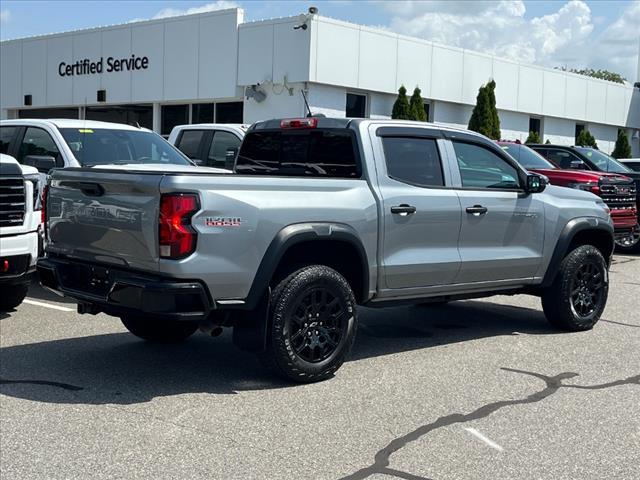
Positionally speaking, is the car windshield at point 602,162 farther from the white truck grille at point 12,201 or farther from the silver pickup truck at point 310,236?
the white truck grille at point 12,201

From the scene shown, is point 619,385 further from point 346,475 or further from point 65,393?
point 65,393

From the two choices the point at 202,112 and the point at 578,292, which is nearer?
the point at 578,292

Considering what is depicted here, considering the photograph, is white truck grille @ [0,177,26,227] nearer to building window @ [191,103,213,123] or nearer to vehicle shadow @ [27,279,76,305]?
vehicle shadow @ [27,279,76,305]

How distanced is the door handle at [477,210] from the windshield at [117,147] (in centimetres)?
455

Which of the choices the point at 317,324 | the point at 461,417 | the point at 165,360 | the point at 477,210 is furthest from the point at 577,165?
the point at 461,417

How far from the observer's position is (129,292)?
537 cm

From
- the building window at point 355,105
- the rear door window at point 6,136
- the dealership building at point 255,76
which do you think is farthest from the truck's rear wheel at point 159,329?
the building window at point 355,105

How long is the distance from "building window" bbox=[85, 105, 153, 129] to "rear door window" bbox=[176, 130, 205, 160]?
15805mm

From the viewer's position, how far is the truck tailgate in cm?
535

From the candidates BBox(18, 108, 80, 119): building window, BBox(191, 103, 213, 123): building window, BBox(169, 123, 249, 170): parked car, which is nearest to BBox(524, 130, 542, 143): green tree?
BBox(191, 103, 213, 123): building window

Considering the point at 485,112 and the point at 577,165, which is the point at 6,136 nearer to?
the point at 577,165

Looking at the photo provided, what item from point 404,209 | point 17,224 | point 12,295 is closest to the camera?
point 404,209

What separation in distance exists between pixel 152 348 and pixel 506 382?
301cm

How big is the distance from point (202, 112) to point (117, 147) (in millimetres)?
16954
